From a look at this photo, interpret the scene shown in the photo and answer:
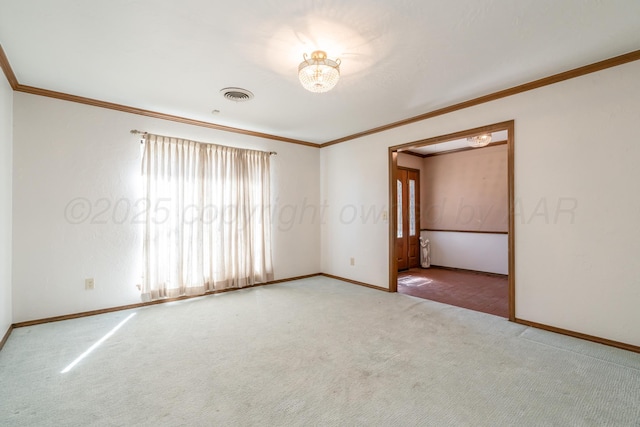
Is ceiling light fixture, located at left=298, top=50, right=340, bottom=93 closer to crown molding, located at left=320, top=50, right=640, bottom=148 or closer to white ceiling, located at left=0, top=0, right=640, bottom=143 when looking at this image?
→ white ceiling, located at left=0, top=0, right=640, bottom=143

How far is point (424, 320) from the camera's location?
3.12m

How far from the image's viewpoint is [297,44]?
7.28 feet

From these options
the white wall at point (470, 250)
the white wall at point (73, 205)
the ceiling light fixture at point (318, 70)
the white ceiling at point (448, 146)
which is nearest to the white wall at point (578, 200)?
the ceiling light fixture at point (318, 70)

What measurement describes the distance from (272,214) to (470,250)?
415 centimetres

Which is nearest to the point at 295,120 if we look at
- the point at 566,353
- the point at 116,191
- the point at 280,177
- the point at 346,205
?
the point at 280,177

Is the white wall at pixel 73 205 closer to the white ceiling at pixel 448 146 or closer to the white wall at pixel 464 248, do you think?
the white ceiling at pixel 448 146

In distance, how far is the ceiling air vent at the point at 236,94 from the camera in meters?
3.02

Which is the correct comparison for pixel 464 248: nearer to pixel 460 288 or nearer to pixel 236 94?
pixel 460 288

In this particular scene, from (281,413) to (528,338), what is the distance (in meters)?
2.36

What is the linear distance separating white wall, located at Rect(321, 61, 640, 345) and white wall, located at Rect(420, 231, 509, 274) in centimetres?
286

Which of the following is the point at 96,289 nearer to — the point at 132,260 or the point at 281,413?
the point at 132,260

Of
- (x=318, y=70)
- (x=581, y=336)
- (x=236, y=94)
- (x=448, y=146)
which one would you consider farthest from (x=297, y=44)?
(x=448, y=146)

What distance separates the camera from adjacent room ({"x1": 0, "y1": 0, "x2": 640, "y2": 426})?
1847 millimetres

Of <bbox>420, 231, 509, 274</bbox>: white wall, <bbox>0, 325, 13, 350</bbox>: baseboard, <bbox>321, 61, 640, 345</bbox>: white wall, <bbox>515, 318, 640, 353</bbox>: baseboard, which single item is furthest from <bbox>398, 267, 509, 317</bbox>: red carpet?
<bbox>0, 325, 13, 350</bbox>: baseboard
